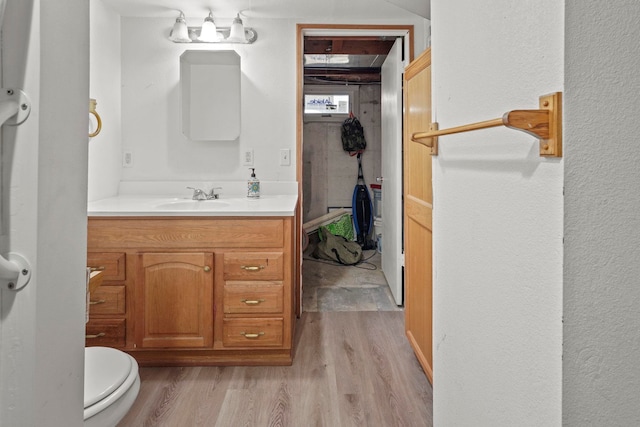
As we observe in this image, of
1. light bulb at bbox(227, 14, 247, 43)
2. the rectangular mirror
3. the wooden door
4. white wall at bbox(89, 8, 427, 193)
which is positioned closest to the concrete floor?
the wooden door

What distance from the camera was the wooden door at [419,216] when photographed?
73.1 inches

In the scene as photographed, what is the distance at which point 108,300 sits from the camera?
83.5 inches

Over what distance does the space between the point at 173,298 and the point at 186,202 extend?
66 centimetres

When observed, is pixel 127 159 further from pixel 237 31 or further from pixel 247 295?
pixel 247 295

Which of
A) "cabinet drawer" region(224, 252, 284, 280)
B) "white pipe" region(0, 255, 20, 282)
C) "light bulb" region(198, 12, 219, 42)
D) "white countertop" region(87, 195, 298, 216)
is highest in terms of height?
"light bulb" region(198, 12, 219, 42)

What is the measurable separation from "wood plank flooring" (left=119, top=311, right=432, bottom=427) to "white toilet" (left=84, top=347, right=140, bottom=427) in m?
0.55

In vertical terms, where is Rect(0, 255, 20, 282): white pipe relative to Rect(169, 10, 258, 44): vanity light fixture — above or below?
below

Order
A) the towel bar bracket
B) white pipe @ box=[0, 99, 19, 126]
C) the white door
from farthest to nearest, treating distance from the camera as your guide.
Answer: the white door
the towel bar bracket
white pipe @ box=[0, 99, 19, 126]

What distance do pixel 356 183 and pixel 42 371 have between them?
15.6ft

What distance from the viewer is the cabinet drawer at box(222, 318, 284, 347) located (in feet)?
7.05

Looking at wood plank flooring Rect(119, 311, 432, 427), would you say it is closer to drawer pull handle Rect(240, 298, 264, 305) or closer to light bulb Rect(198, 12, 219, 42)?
drawer pull handle Rect(240, 298, 264, 305)

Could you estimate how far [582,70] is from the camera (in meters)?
0.63

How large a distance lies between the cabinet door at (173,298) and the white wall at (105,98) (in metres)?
0.69

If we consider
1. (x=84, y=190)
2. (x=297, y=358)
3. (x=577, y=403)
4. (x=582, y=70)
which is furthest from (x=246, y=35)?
(x=577, y=403)
